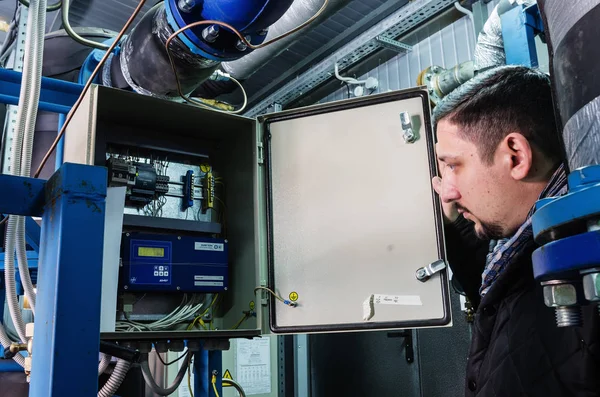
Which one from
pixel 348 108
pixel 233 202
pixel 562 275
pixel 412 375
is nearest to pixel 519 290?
pixel 562 275

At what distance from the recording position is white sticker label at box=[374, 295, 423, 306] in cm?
136

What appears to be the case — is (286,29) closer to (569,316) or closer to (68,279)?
(68,279)

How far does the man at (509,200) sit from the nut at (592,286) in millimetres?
442

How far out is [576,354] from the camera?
26.1 inches

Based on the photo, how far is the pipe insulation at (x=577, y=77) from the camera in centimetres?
31

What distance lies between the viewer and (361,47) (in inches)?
93.4

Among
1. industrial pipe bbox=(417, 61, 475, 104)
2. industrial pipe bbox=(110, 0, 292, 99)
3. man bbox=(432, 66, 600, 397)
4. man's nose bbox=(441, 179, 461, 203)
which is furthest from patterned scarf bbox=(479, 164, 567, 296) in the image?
industrial pipe bbox=(417, 61, 475, 104)

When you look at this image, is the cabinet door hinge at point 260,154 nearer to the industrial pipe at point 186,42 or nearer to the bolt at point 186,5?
the industrial pipe at point 186,42

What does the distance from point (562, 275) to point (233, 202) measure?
1431 mm

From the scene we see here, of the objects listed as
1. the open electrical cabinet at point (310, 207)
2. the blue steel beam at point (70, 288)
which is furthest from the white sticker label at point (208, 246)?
the blue steel beam at point (70, 288)

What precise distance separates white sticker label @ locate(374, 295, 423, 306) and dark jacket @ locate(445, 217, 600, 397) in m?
0.45

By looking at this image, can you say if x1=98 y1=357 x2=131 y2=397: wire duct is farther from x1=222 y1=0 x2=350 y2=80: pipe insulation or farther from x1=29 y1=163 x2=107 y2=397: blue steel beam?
x1=222 y1=0 x2=350 y2=80: pipe insulation

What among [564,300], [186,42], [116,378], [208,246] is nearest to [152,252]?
[208,246]

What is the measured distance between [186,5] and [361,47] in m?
1.45
